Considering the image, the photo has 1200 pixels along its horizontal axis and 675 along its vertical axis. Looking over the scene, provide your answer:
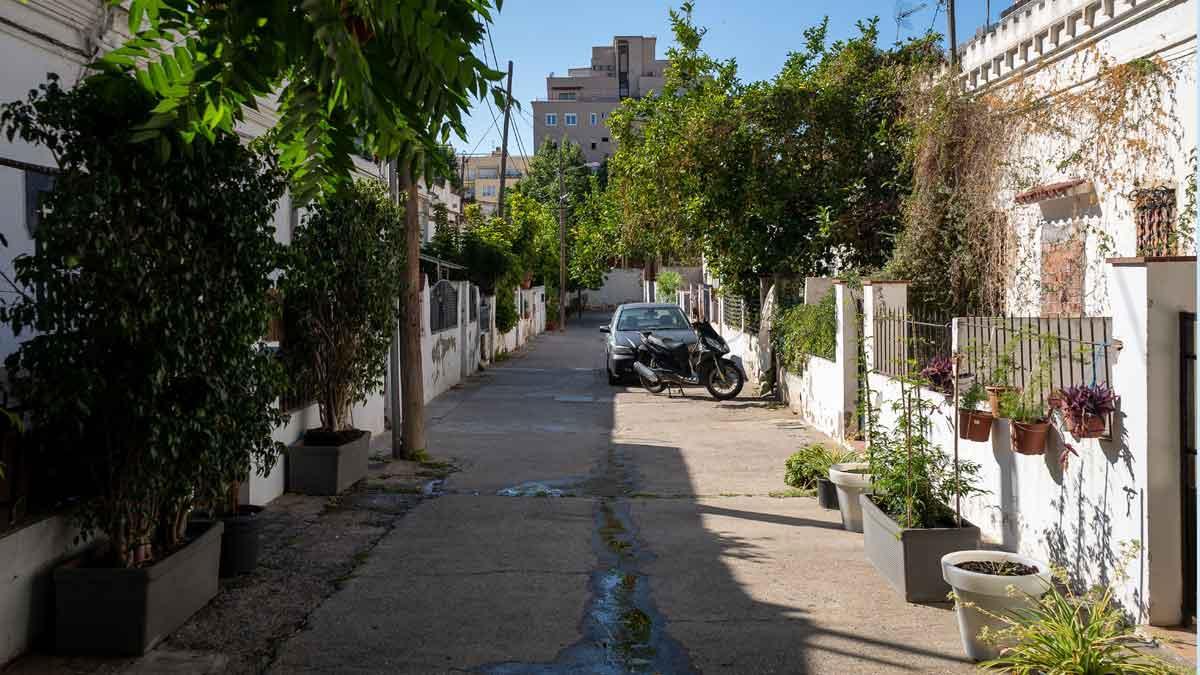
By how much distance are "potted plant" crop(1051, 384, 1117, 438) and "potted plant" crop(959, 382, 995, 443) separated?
1361 millimetres

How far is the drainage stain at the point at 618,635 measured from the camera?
4.97 meters

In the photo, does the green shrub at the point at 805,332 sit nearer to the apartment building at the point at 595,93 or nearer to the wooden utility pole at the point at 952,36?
the wooden utility pole at the point at 952,36

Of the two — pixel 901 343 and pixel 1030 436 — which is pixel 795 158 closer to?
pixel 901 343

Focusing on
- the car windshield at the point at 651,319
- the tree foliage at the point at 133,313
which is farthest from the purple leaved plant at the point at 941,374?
the car windshield at the point at 651,319

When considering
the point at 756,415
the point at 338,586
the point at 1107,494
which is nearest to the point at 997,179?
the point at 756,415

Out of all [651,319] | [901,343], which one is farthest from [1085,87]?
[651,319]

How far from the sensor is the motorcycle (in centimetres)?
1742

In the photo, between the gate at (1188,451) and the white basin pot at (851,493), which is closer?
the gate at (1188,451)

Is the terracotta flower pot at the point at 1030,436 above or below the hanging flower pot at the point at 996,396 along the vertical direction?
below

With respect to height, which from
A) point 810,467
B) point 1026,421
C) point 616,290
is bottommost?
point 810,467

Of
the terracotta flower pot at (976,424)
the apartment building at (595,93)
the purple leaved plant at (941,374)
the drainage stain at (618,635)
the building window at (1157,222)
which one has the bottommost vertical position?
the drainage stain at (618,635)

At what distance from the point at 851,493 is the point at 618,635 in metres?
3.14

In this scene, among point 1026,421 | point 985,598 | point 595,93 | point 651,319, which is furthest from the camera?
point 595,93

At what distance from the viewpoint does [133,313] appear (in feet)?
16.6
